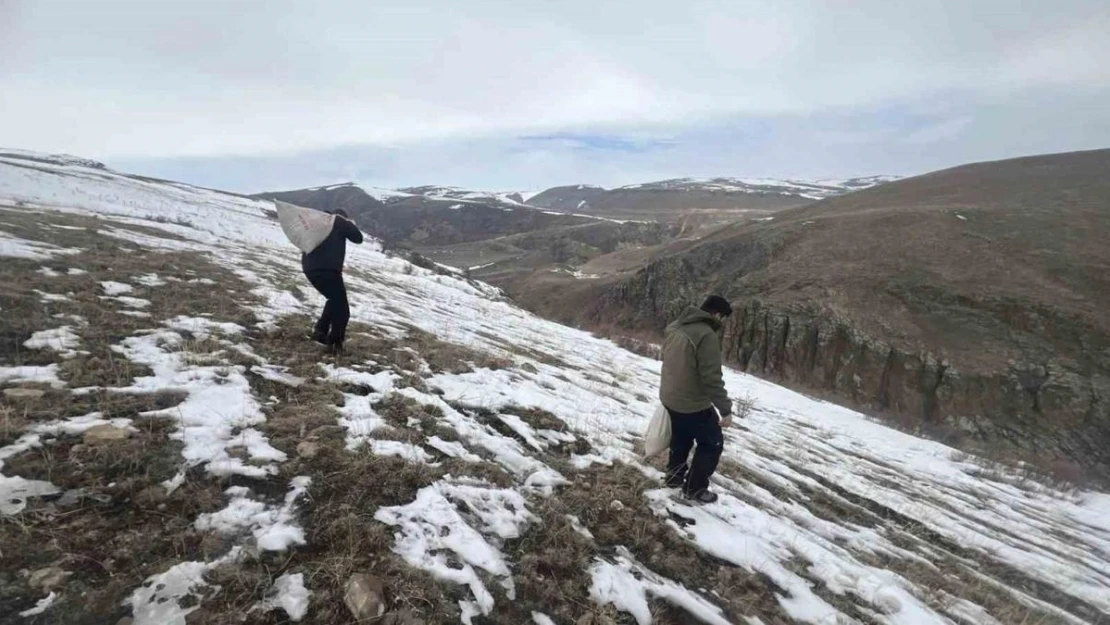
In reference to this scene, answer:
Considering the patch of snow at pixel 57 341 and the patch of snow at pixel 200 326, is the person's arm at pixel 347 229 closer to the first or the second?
the patch of snow at pixel 200 326

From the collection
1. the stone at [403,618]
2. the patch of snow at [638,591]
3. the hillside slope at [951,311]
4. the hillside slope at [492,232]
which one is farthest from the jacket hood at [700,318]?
the hillside slope at [492,232]

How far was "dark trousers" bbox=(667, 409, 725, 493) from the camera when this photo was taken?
5391 mm

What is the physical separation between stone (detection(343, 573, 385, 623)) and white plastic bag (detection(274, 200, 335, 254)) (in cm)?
494

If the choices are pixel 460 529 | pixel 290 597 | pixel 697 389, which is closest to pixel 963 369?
pixel 697 389

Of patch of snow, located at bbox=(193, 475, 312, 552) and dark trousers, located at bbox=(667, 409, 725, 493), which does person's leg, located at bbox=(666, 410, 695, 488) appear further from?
patch of snow, located at bbox=(193, 475, 312, 552)

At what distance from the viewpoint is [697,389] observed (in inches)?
206

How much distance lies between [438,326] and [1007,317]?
91.3 ft

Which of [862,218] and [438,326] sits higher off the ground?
[862,218]

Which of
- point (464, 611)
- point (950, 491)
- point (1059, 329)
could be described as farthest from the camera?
point (1059, 329)

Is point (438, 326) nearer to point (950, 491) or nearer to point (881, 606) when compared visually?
point (881, 606)

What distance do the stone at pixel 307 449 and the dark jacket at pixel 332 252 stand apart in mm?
2984

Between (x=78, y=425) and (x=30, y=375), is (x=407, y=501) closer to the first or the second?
(x=78, y=425)

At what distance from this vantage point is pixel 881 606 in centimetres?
476

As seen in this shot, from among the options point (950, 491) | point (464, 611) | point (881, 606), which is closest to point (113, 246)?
point (464, 611)
